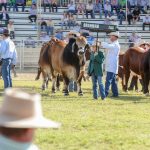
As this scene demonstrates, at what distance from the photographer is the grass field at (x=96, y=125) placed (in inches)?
382

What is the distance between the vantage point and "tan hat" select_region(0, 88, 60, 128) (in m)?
3.91

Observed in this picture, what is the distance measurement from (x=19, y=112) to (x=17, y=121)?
64 mm

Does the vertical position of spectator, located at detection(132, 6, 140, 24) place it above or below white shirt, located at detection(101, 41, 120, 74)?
below

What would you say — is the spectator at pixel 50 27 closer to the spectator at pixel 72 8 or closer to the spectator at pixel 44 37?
the spectator at pixel 44 37

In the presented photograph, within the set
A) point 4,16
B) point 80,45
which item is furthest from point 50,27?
point 80,45

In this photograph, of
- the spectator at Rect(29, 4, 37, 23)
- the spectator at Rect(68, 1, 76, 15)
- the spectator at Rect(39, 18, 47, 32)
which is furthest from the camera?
the spectator at Rect(68, 1, 76, 15)

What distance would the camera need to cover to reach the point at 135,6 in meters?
48.0

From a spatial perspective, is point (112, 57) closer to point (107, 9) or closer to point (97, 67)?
point (97, 67)

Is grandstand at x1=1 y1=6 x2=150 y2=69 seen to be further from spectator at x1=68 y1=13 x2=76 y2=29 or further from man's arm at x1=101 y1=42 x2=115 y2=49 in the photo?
man's arm at x1=101 y1=42 x2=115 y2=49

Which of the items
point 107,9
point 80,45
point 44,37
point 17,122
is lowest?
point 44,37

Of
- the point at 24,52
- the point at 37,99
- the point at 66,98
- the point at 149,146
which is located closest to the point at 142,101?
the point at 66,98

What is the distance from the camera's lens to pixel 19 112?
3949mm

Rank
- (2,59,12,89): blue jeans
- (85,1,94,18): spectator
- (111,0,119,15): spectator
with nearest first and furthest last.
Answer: (2,59,12,89): blue jeans, (85,1,94,18): spectator, (111,0,119,15): spectator

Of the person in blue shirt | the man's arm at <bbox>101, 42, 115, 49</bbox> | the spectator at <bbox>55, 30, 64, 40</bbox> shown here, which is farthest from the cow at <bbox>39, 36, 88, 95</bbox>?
the spectator at <bbox>55, 30, 64, 40</bbox>
